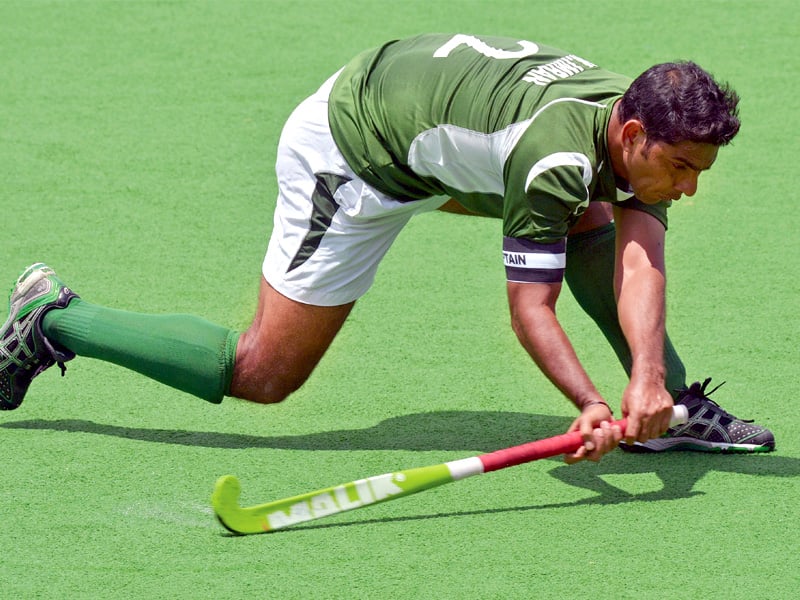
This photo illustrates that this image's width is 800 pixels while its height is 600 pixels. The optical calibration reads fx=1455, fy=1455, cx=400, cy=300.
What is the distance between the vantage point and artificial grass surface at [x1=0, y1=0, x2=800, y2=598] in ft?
10.8

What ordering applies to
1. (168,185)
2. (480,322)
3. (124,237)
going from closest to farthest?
Answer: (480,322)
(124,237)
(168,185)

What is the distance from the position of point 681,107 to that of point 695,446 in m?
1.06

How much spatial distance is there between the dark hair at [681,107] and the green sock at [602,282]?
2.11 ft

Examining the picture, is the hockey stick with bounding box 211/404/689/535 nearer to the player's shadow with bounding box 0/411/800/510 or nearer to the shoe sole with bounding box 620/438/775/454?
the player's shadow with bounding box 0/411/800/510

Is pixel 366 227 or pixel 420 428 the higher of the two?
pixel 366 227

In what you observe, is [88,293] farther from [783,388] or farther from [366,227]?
[783,388]

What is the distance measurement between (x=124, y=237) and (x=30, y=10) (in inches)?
115

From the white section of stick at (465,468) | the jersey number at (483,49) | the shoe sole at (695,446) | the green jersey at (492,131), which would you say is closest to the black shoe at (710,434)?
the shoe sole at (695,446)

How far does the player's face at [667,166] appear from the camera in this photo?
3322 mm

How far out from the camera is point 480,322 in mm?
4750

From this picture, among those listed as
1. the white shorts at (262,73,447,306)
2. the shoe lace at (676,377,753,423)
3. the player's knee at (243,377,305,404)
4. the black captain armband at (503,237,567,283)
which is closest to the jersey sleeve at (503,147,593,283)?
the black captain armband at (503,237,567,283)

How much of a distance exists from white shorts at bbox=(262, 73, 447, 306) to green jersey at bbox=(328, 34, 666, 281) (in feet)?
0.16

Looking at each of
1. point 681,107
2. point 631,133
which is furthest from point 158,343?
point 681,107

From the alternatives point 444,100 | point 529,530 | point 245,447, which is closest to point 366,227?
point 444,100
